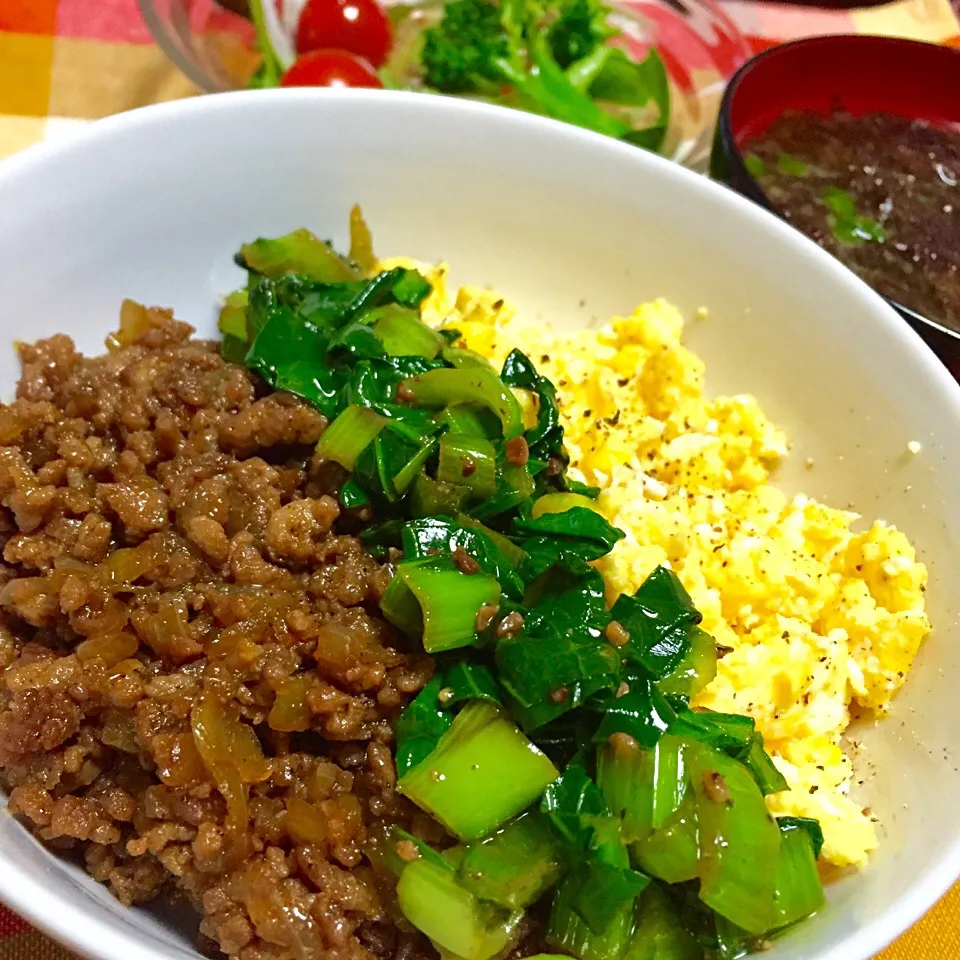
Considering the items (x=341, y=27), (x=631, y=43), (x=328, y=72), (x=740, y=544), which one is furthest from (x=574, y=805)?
(x=631, y=43)

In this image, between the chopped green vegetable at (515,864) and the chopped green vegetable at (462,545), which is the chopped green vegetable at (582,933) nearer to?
the chopped green vegetable at (515,864)

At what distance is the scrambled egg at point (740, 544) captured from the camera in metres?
2.06

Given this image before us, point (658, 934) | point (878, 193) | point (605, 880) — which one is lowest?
point (658, 934)

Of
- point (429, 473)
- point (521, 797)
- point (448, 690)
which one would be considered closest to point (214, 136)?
point (429, 473)

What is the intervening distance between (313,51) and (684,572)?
3.20m

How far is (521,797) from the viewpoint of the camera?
1.64 meters

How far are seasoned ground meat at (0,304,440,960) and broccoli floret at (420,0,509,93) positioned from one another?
2.52 m

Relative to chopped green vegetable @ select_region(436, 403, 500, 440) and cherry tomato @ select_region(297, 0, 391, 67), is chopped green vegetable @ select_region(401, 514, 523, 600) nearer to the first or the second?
chopped green vegetable @ select_region(436, 403, 500, 440)

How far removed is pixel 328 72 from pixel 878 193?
227 centimetres

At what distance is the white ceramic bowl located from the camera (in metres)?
2.20

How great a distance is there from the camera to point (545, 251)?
9.27 feet

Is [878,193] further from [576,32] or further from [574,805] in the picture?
[574,805]

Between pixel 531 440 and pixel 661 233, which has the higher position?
pixel 661 233

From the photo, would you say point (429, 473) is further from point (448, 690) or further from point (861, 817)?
point (861, 817)
